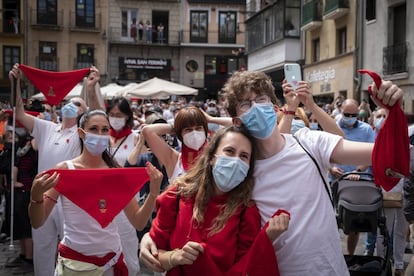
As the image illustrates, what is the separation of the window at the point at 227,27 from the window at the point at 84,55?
33.4 feet

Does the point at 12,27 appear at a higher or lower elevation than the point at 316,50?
higher

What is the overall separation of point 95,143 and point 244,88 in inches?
56.9

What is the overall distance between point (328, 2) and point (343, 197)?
1883 centimetres

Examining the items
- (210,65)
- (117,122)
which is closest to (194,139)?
(117,122)

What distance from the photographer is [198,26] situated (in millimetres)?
43250

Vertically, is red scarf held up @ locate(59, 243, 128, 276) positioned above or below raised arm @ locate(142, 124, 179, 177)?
below

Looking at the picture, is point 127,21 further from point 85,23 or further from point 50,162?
point 50,162

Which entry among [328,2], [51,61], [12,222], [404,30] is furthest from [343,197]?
[51,61]

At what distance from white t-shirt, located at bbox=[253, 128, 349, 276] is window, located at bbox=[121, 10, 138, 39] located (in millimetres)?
40596

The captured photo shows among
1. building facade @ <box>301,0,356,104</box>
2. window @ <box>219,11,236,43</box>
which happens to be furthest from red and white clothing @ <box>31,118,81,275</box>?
window @ <box>219,11,236,43</box>

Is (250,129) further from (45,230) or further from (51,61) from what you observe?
(51,61)

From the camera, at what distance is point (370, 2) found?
2030 cm

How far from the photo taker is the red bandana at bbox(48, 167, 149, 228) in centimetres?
353

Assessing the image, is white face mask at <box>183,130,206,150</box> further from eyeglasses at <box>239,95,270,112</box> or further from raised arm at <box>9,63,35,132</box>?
raised arm at <box>9,63,35,132</box>
